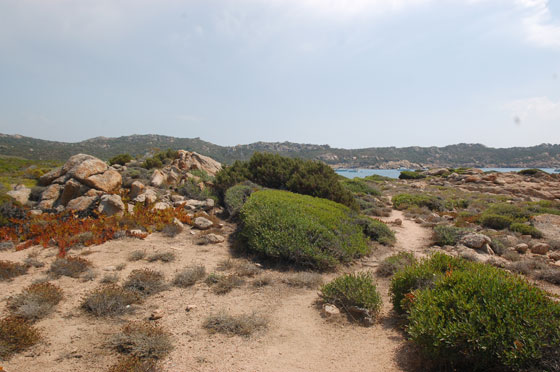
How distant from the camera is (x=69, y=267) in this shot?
6.29 m

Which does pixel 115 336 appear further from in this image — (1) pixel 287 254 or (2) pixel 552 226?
(2) pixel 552 226

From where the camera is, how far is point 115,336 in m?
4.02

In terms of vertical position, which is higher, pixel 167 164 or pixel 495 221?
pixel 167 164

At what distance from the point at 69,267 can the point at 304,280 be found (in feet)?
17.4

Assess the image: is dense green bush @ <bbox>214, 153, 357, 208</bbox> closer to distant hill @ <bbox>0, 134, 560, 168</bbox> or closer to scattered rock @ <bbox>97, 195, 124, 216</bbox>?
scattered rock @ <bbox>97, 195, 124, 216</bbox>

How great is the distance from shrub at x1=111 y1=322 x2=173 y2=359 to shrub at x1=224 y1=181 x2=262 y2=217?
259 inches

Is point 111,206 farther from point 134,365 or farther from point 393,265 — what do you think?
point 393,265

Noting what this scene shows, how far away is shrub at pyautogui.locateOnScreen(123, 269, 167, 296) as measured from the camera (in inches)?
222

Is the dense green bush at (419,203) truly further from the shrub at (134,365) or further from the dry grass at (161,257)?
the shrub at (134,365)

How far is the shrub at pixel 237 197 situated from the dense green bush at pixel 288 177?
52.6 inches

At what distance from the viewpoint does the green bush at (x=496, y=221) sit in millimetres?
11031

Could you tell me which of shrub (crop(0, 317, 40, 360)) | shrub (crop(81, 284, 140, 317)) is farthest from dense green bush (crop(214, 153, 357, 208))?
shrub (crop(0, 317, 40, 360))

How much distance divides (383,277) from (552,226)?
28.4 ft

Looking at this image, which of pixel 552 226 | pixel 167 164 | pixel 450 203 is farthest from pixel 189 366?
pixel 450 203
